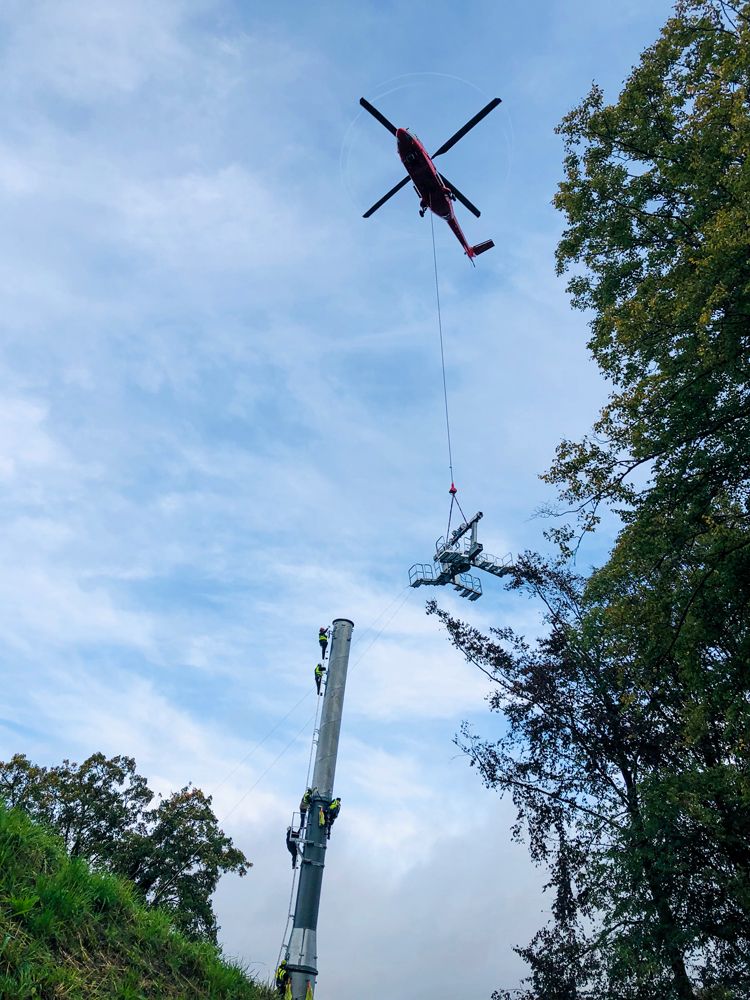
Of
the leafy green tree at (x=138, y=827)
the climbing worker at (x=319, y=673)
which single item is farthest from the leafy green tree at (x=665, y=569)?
the leafy green tree at (x=138, y=827)

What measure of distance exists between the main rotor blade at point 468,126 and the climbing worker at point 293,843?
20.2 meters

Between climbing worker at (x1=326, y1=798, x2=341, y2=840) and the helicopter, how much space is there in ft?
59.4

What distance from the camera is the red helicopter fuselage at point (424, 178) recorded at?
23.0 meters

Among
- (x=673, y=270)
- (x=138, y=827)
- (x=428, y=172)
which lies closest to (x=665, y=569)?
(x=673, y=270)

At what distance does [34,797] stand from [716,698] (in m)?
30.9

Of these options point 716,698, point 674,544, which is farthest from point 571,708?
point 674,544

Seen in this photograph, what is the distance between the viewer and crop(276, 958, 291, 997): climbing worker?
1100 cm

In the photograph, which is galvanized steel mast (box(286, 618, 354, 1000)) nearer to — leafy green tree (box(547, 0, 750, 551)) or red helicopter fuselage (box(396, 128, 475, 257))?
leafy green tree (box(547, 0, 750, 551))

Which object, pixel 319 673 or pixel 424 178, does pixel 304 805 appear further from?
pixel 424 178

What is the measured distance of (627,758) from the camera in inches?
805

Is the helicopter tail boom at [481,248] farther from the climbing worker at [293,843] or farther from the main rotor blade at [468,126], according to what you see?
the climbing worker at [293,843]

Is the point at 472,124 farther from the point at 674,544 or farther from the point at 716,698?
the point at 716,698

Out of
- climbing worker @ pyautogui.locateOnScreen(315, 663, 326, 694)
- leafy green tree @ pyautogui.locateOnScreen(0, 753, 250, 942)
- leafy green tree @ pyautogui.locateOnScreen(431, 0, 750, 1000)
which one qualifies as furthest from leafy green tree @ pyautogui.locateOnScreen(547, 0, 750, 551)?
→ leafy green tree @ pyautogui.locateOnScreen(0, 753, 250, 942)

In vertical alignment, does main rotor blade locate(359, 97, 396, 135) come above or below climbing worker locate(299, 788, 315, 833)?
above
